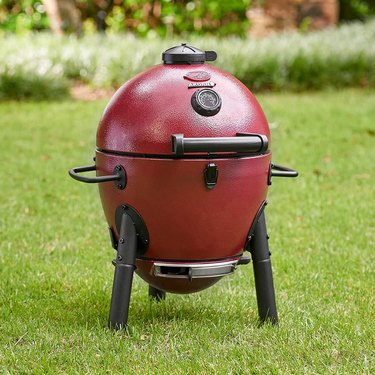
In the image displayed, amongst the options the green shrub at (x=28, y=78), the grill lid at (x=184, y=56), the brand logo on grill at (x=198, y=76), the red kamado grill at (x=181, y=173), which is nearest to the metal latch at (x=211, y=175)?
the red kamado grill at (x=181, y=173)

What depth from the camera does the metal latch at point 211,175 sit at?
11.3ft

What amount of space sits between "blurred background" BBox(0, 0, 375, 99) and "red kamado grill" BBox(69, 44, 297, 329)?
778cm

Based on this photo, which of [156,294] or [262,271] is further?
[156,294]

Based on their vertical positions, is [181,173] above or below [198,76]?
below


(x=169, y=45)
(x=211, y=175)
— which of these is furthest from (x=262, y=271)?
(x=169, y=45)

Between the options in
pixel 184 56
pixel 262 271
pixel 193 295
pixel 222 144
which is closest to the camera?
pixel 222 144

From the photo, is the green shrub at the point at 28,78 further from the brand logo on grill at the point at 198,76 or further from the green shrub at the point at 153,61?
the brand logo on grill at the point at 198,76

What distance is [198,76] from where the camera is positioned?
3.56 metres

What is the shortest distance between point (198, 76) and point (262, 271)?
0.91 m

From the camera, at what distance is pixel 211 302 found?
4.23m

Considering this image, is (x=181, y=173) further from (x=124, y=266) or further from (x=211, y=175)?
(x=124, y=266)

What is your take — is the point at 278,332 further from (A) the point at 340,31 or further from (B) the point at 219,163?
(A) the point at 340,31

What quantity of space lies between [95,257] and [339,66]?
8.16 meters

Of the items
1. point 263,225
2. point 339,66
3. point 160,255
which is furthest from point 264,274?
point 339,66
